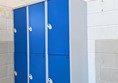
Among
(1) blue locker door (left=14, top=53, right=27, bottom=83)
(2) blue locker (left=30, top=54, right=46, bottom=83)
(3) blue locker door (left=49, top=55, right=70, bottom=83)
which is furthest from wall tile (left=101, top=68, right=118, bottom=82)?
(1) blue locker door (left=14, top=53, right=27, bottom=83)

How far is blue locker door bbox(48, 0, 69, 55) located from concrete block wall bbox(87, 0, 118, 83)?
1.60 ft

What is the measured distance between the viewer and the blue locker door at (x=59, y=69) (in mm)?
1759

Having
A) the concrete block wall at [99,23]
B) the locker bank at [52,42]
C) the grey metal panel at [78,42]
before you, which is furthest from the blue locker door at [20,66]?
the concrete block wall at [99,23]

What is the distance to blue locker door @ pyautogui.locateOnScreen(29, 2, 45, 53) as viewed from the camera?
206 cm

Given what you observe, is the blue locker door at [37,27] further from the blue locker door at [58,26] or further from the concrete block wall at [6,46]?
the concrete block wall at [6,46]

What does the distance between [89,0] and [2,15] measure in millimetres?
1389

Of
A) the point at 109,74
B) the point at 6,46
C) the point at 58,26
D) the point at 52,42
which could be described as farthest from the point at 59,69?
the point at 6,46

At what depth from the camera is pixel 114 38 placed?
189 centimetres

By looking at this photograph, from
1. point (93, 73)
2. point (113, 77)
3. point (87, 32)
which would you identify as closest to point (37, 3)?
point (87, 32)

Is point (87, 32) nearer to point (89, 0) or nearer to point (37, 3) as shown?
point (89, 0)

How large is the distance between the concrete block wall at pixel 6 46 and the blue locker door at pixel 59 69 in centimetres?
91

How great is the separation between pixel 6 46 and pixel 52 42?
0.96 m

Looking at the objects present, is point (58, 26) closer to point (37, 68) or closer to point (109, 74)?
point (37, 68)

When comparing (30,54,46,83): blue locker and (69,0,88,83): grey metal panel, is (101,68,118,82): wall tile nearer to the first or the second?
(69,0,88,83): grey metal panel
